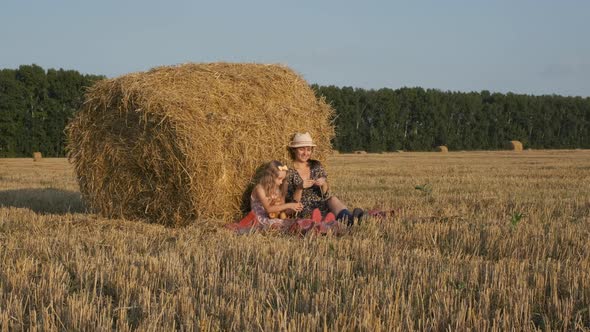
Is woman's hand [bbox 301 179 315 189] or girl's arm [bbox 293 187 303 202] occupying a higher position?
woman's hand [bbox 301 179 315 189]

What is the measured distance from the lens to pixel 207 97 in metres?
7.46

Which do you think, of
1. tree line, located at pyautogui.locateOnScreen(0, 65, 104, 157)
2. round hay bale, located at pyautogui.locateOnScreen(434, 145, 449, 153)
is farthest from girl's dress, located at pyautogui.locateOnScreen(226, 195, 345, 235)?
round hay bale, located at pyautogui.locateOnScreen(434, 145, 449, 153)

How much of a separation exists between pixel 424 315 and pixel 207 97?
4716 millimetres

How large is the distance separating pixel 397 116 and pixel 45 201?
3063 centimetres

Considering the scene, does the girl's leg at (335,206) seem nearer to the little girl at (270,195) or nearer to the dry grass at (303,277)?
the little girl at (270,195)

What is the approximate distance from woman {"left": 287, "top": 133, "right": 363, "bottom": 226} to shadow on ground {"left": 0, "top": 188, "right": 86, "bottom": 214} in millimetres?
3028

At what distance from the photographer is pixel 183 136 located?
715 centimetres

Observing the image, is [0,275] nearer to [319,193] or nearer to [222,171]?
[222,171]

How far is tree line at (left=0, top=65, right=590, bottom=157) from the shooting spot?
30625mm

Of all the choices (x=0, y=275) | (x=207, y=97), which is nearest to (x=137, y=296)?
(x=0, y=275)

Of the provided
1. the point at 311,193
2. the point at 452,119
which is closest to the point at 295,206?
the point at 311,193

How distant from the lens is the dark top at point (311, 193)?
785cm

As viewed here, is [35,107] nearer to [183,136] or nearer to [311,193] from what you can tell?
[311,193]

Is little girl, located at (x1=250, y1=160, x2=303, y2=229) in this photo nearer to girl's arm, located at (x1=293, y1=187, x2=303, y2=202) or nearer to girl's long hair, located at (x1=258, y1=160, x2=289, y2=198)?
girl's long hair, located at (x1=258, y1=160, x2=289, y2=198)
